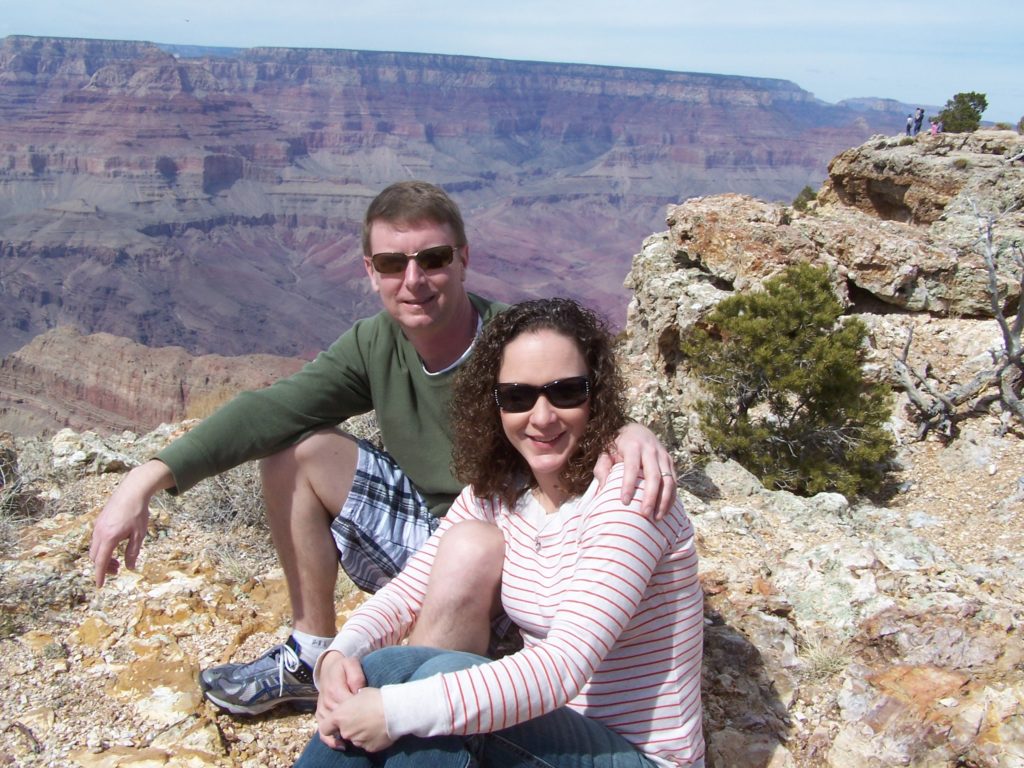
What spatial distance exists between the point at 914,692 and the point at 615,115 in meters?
166

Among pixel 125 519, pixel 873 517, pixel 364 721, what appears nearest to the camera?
pixel 364 721

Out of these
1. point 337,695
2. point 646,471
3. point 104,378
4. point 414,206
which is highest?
point 414,206

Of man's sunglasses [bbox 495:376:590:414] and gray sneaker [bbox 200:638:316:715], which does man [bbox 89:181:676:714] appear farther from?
man's sunglasses [bbox 495:376:590:414]

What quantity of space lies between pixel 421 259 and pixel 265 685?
4.14 ft

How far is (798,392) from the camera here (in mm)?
5297

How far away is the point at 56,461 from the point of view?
424 centimetres

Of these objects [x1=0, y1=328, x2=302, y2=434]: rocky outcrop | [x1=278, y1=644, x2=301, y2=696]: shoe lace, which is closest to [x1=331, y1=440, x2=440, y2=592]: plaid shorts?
[x1=278, y1=644, x2=301, y2=696]: shoe lace

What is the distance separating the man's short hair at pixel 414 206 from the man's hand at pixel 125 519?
892mm

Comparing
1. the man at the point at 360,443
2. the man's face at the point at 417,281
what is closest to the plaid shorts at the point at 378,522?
the man at the point at 360,443

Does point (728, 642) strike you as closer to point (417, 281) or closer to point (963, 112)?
point (417, 281)

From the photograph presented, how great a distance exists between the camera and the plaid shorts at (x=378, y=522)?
2.28 m

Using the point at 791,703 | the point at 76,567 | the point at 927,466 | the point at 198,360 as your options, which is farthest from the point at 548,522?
the point at 198,360

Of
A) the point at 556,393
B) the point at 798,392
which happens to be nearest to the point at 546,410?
the point at 556,393

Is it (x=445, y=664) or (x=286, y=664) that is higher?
(x=445, y=664)
